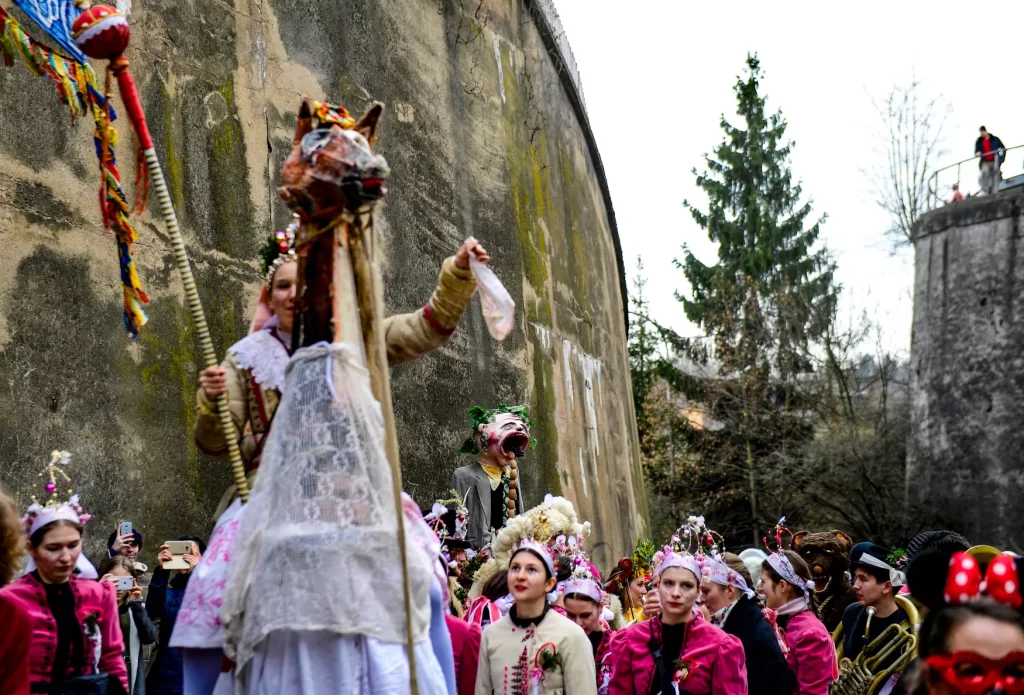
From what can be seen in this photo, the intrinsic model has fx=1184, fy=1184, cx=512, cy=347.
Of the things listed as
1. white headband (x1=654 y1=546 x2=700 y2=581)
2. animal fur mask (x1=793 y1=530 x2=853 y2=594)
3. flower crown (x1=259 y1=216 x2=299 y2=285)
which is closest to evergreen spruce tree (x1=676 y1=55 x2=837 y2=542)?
animal fur mask (x1=793 y1=530 x2=853 y2=594)

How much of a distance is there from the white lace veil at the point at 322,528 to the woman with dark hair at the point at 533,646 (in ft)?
7.75

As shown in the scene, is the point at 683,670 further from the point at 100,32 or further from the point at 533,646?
the point at 100,32

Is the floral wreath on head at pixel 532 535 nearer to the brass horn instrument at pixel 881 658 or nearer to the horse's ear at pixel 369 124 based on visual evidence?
the brass horn instrument at pixel 881 658

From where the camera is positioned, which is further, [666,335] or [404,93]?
[666,335]

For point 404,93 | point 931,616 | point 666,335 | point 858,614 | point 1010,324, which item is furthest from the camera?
point 666,335

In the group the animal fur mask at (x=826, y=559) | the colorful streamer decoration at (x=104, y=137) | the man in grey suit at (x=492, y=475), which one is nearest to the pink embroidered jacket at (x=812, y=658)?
the animal fur mask at (x=826, y=559)

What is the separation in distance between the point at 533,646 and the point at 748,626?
4.33 ft

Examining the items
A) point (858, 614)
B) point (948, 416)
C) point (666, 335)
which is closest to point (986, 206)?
point (948, 416)

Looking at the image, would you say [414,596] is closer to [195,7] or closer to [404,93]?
[195,7]

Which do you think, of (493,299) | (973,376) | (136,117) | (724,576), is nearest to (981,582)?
(493,299)

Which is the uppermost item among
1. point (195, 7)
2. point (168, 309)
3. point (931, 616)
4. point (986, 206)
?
point (986, 206)

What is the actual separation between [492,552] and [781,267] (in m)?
29.3

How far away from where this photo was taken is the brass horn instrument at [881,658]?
662 cm

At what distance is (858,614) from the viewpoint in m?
7.18
